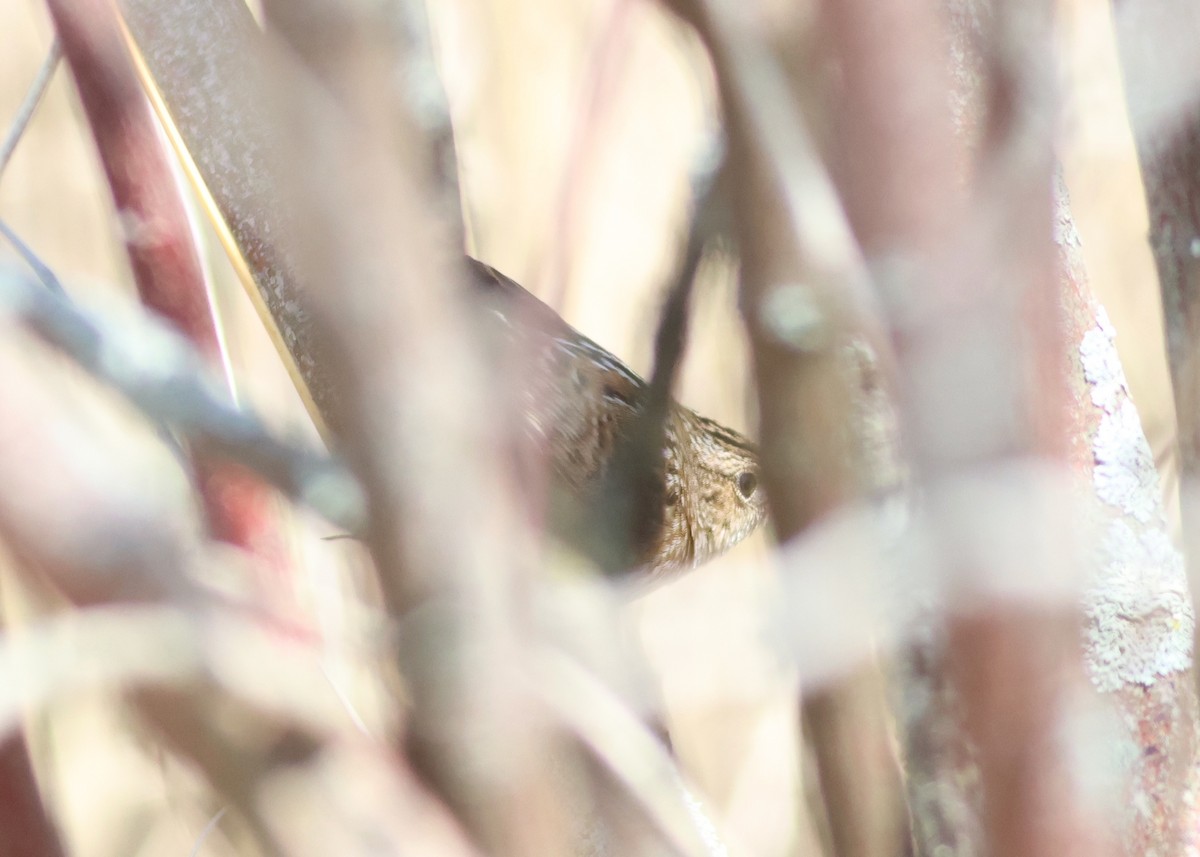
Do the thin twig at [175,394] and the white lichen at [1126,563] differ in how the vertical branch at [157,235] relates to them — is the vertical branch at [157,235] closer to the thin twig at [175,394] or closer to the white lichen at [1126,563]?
the thin twig at [175,394]

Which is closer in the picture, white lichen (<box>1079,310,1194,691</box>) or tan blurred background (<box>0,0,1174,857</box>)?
white lichen (<box>1079,310,1194,691</box>)

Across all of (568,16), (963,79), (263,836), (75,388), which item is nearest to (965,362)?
(963,79)

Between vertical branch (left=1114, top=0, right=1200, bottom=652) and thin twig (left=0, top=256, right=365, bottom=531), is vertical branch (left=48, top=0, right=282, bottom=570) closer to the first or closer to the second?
thin twig (left=0, top=256, right=365, bottom=531)

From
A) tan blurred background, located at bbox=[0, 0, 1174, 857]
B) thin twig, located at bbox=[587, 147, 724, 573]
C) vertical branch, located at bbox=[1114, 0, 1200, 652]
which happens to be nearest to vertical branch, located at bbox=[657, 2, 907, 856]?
thin twig, located at bbox=[587, 147, 724, 573]

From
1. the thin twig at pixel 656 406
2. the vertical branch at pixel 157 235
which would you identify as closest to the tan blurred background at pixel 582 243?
the vertical branch at pixel 157 235

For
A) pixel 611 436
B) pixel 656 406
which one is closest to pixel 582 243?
pixel 611 436

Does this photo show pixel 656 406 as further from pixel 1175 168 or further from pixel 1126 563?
pixel 1175 168

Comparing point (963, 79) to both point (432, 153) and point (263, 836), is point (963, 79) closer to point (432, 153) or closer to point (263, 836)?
point (432, 153)
